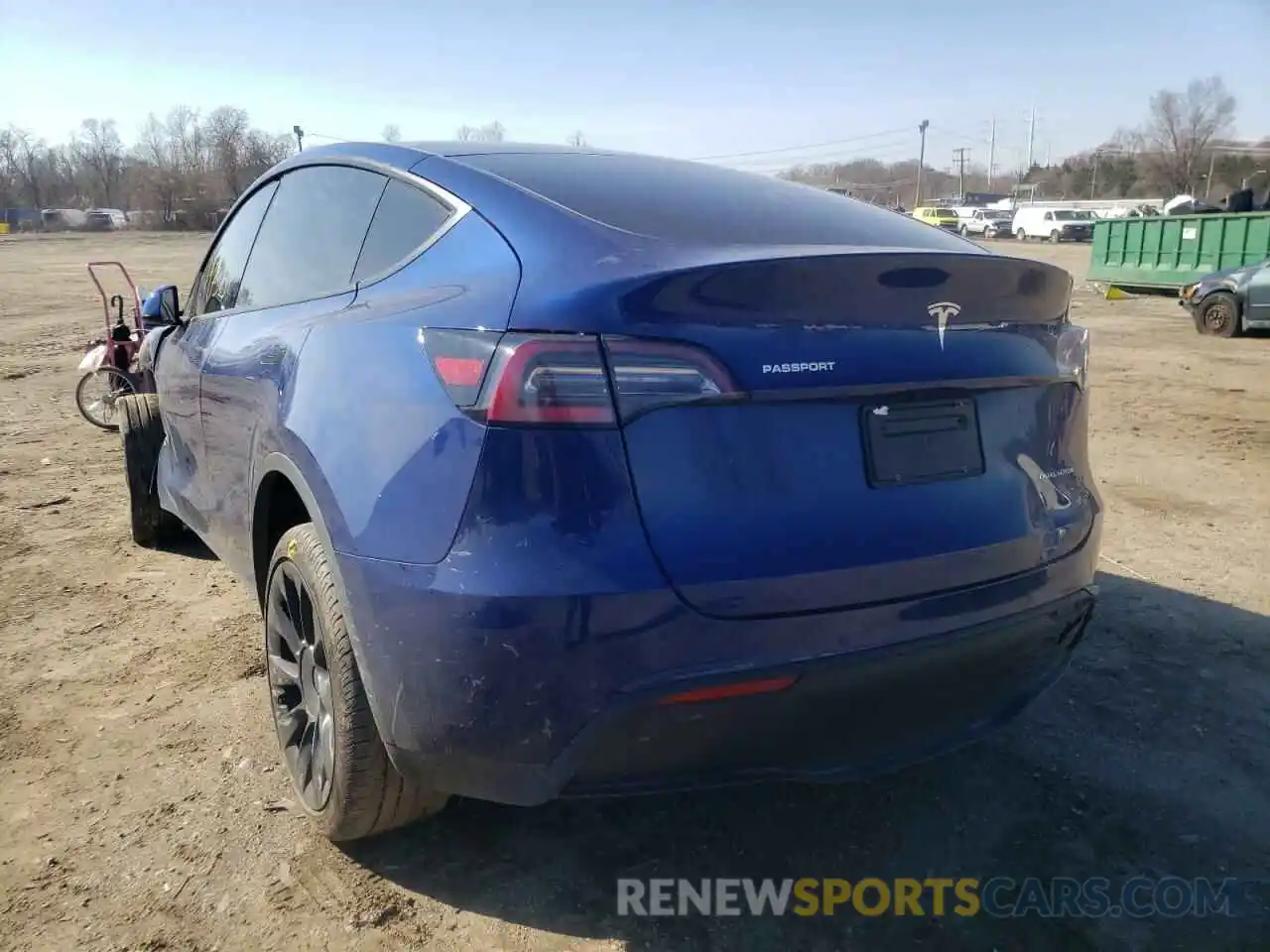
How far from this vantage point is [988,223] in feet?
193

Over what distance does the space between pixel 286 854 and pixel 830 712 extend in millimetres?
1456

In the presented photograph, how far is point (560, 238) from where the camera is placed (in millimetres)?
2078

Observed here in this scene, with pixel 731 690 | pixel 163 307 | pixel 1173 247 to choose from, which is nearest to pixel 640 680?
pixel 731 690

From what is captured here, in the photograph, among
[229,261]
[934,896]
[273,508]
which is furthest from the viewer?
[229,261]

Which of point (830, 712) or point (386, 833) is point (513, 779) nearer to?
point (830, 712)

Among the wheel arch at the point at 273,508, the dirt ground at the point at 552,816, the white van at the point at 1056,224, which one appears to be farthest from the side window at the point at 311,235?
the white van at the point at 1056,224

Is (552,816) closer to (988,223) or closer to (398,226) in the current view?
(398,226)

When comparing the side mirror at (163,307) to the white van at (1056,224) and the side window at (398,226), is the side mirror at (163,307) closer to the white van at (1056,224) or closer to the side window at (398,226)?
the side window at (398,226)

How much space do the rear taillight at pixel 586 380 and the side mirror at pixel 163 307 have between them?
8.76 feet

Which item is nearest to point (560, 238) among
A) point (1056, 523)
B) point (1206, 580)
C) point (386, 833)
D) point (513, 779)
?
point (513, 779)

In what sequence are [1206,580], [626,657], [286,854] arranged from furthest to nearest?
1. [1206,580]
2. [286,854]
3. [626,657]

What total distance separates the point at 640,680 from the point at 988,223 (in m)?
62.6

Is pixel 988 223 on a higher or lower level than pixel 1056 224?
higher

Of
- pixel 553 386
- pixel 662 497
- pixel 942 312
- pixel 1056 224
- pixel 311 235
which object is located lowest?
pixel 662 497
